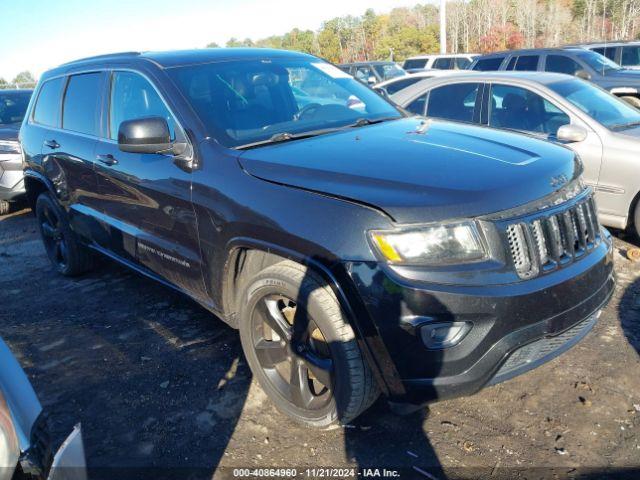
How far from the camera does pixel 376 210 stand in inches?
90.9

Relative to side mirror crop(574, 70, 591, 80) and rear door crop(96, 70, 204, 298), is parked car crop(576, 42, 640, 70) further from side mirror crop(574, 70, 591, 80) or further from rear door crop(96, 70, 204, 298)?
rear door crop(96, 70, 204, 298)

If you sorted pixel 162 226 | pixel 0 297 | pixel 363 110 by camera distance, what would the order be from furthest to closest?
1. pixel 0 297
2. pixel 363 110
3. pixel 162 226

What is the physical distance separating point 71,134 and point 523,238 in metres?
3.55

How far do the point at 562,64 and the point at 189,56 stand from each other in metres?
8.69

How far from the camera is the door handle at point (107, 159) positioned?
375 cm

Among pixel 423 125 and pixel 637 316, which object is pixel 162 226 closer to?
pixel 423 125

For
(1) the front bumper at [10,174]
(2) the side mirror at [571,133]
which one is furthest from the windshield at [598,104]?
(1) the front bumper at [10,174]

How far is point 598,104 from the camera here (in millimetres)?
5477

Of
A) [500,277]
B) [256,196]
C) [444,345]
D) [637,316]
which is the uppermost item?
[256,196]

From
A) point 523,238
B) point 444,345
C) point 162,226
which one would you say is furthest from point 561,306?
→ point 162,226

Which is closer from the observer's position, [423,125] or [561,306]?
[561,306]

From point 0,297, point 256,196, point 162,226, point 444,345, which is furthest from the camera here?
point 0,297

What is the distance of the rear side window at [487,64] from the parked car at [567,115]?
5.52m

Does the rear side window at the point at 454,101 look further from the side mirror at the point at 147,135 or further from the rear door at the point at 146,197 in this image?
the side mirror at the point at 147,135
